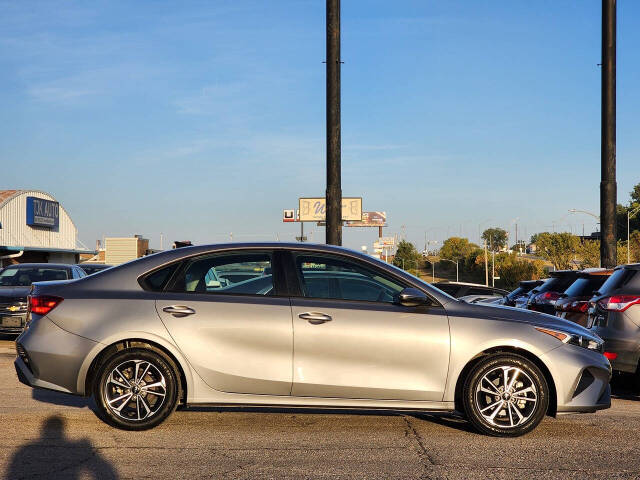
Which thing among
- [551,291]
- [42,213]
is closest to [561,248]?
[42,213]

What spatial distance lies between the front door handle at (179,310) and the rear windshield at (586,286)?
6.22 meters

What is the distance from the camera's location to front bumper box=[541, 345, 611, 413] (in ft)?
21.9

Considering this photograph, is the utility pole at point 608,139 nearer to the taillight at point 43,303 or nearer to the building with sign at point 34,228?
the taillight at point 43,303

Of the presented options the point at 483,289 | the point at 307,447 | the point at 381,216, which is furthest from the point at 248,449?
the point at 381,216

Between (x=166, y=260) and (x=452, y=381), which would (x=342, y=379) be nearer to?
(x=452, y=381)

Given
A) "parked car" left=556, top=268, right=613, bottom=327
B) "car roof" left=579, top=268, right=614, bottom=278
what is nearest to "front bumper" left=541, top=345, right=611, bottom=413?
"parked car" left=556, top=268, right=613, bottom=327

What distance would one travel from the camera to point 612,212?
14766mm

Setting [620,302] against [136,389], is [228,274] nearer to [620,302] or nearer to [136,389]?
[136,389]

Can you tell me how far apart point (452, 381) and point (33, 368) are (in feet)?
11.4

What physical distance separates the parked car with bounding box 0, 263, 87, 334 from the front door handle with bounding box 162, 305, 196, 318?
912 centimetres

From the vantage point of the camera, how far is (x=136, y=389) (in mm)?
6652

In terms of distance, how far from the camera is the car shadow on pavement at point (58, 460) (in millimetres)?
5305

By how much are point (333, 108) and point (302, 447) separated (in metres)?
7.89

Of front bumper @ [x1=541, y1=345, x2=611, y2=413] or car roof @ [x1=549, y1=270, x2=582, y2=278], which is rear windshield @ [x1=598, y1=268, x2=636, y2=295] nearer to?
front bumper @ [x1=541, y1=345, x2=611, y2=413]
